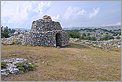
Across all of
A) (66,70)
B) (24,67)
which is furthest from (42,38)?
(24,67)

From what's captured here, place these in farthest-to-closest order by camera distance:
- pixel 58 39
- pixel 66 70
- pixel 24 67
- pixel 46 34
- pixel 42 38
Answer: pixel 58 39 < pixel 46 34 < pixel 42 38 < pixel 66 70 < pixel 24 67

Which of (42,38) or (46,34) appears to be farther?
(46,34)

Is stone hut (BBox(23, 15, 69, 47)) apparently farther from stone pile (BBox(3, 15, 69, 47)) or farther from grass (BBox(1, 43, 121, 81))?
grass (BBox(1, 43, 121, 81))

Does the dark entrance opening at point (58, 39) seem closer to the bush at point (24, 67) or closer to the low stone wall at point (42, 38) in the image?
the low stone wall at point (42, 38)

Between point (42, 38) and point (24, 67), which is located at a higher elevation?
point (42, 38)

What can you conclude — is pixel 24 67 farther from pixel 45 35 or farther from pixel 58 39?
pixel 58 39

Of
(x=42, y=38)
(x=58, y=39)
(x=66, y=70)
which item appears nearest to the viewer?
(x=66, y=70)

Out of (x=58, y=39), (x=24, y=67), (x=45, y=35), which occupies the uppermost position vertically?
(x=45, y=35)

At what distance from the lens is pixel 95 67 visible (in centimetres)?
996

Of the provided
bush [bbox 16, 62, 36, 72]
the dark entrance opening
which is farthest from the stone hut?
bush [bbox 16, 62, 36, 72]

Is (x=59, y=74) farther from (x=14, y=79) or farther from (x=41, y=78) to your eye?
(x=14, y=79)

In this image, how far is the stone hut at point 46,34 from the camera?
651 inches

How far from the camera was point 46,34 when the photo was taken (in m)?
16.7

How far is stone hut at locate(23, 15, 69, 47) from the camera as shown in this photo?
16531mm
